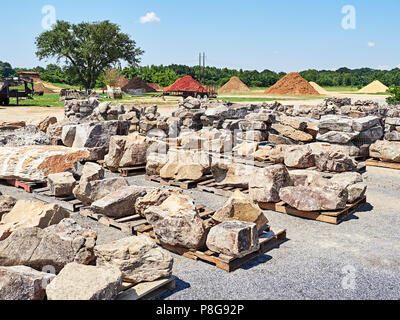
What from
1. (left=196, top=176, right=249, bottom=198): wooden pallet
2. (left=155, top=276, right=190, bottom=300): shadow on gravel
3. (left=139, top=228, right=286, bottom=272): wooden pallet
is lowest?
(left=155, top=276, right=190, bottom=300): shadow on gravel

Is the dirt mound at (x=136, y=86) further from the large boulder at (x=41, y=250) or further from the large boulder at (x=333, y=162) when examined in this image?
the large boulder at (x=41, y=250)

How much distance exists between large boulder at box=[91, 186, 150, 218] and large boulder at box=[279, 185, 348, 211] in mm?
2603

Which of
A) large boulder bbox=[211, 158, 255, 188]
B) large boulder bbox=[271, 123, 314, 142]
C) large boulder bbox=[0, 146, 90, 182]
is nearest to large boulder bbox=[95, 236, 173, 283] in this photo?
large boulder bbox=[211, 158, 255, 188]

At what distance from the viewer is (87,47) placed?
150 ft

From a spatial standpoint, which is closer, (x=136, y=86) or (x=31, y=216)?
(x=31, y=216)

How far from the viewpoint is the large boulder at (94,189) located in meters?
7.14

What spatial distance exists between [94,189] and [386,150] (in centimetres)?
807

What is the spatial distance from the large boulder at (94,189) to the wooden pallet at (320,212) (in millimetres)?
2797

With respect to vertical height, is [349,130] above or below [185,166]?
above

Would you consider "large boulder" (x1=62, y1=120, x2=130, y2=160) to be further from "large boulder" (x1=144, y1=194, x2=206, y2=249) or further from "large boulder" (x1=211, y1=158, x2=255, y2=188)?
"large boulder" (x1=144, y1=194, x2=206, y2=249)

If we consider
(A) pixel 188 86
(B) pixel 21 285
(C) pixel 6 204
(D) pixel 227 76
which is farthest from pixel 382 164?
(D) pixel 227 76

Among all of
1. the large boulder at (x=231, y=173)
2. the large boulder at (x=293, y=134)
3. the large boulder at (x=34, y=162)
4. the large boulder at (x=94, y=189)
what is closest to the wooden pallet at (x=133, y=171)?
the large boulder at (x=34, y=162)

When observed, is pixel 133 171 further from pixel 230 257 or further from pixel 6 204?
pixel 230 257

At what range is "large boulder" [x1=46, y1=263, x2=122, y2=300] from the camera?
141 inches
